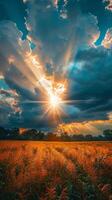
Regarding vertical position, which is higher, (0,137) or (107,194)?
(0,137)

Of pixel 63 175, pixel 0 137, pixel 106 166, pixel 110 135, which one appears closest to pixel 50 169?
pixel 63 175

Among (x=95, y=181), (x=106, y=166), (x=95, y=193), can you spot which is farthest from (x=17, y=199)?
(x=106, y=166)

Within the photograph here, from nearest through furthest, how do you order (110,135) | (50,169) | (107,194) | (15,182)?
(107,194) → (15,182) → (50,169) → (110,135)

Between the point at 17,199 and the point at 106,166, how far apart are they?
26.8ft

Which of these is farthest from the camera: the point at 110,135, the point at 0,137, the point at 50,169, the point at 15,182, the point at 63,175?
the point at 110,135

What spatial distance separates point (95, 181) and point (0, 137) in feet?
399

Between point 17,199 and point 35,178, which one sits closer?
point 17,199

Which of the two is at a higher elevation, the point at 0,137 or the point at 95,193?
the point at 0,137

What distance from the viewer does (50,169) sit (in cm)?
1662

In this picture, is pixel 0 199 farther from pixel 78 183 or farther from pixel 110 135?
pixel 110 135

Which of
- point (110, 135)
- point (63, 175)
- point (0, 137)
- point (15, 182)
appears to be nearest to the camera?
point (15, 182)

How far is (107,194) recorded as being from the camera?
426 inches

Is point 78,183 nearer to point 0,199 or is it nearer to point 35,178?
point 35,178

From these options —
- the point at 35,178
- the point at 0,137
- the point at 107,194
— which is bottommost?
the point at 107,194
